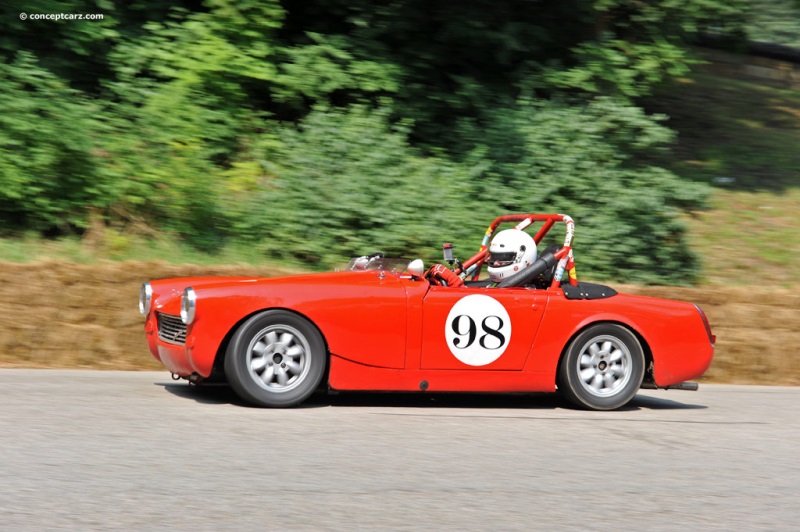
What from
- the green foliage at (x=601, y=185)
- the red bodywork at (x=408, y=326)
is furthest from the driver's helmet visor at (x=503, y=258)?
→ the green foliage at (x=601, y=185)

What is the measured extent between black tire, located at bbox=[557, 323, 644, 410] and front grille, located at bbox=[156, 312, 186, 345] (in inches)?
114

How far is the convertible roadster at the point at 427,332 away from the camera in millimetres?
7066

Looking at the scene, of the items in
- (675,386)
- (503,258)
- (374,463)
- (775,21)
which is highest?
(775,21)

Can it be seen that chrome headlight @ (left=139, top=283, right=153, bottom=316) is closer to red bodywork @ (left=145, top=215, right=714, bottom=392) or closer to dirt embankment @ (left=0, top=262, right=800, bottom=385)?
red bodywork @ (left=145, top=215, right=714, bottom=392)

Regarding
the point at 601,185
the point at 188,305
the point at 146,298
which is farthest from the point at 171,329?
the point at 601,185

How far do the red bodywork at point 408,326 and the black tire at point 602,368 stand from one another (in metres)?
0.09

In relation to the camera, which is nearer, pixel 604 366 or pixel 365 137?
pixel 604 366

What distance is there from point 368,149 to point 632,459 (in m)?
7.25

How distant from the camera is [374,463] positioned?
561 cm

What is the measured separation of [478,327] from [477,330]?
24 mm

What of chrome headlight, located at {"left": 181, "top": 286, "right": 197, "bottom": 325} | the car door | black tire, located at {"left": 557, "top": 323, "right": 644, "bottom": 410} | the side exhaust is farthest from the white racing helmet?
chrome headlight, located at {"left": 181, "top": 286, "right": 197, "bottom": 325}

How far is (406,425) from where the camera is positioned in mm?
6820

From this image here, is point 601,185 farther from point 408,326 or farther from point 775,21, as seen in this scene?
point 775,21

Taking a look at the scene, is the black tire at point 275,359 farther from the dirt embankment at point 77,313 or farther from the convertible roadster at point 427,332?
the dirt embankment at point 77,313
